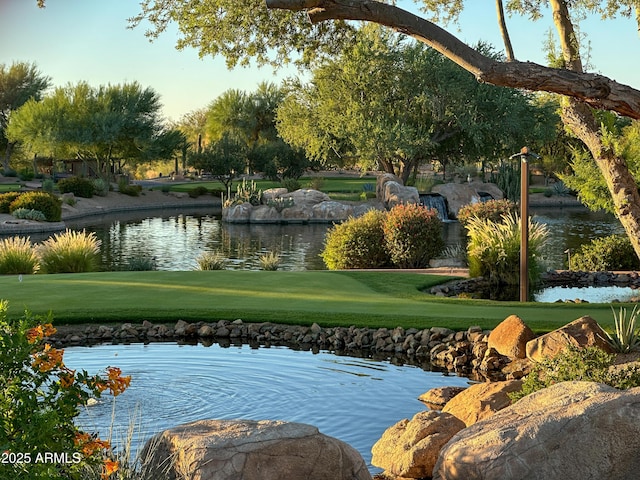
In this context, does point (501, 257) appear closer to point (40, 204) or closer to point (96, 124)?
point (40, 204)

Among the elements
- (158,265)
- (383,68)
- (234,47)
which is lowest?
(158,265)

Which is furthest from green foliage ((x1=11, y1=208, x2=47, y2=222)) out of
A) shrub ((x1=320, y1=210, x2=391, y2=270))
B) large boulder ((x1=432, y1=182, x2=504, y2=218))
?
shrub ((x1=320, y1=210, x2=391, y2=270))

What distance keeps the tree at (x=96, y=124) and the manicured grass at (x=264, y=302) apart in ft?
141

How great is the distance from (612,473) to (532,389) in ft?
6.60

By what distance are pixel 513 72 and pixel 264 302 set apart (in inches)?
322

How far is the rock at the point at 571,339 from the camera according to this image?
10508 millimetres

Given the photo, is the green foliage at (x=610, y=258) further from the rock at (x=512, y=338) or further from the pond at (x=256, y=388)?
the pond at (x=256, y=388)

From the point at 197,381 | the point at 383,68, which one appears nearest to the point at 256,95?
the point at 383,68

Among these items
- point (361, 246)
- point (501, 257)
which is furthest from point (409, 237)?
point (501, 257)

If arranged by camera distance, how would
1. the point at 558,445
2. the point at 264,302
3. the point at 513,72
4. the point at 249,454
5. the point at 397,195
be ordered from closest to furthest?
1. the point at 249,454
2. the point at 558,445
3. the point at 513,72
4. the point at 264,302
5. the point at 397,195

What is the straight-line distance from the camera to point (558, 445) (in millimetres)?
5930

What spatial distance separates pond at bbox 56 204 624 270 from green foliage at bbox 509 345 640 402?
57.3ft

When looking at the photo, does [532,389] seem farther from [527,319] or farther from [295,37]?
[295,37]

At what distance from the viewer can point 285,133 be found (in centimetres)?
5306
